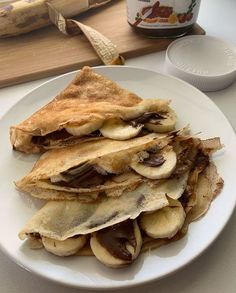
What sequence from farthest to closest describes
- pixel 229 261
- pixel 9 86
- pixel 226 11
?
pixel 226 11
pixel 9 86
pixel 229 261

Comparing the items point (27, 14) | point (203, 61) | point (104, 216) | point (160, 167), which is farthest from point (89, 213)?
point (27, 14)

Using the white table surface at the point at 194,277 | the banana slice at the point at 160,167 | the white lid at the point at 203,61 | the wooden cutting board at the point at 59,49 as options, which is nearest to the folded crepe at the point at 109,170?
the banana slice at the point at 160,167

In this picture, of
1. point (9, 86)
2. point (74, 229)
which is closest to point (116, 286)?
point (74, 229)

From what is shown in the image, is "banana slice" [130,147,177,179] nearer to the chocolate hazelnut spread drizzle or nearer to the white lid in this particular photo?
the chocolate hazelnut spread drizzle

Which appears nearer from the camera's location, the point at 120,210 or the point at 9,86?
the point at 120,210

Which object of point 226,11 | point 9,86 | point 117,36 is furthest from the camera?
point 226,11

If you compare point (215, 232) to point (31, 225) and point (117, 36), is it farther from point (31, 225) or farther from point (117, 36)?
point (117, 36)

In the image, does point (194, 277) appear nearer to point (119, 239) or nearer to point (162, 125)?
point (119, 239)
